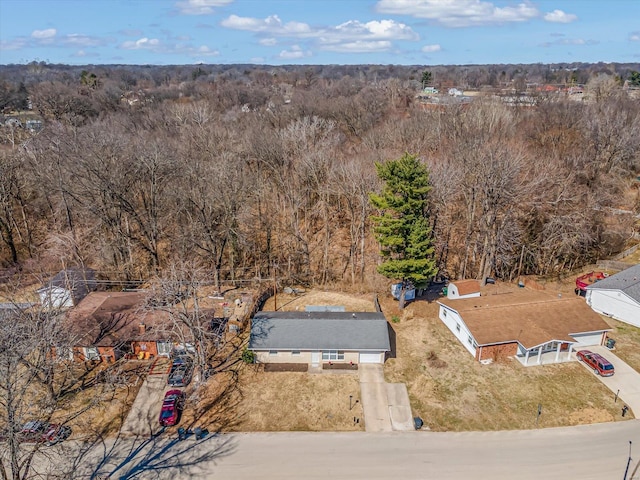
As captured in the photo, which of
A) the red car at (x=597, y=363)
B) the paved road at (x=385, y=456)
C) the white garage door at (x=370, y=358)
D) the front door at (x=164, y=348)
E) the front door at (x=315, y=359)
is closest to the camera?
the paved road at (x=385, y=456)

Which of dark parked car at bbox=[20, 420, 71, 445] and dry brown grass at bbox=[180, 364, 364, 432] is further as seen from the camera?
dry brown grass at bbox=[180, 364, 364, 432]

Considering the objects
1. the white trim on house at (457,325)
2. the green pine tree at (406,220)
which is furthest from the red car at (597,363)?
the green pine tree at (406,220)

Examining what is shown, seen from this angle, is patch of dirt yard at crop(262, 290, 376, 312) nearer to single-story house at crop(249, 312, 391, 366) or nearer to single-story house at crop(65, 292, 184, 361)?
single-story house at crop(249, 312, 391, 366)

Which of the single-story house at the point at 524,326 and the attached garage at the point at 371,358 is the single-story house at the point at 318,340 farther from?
the single-story house at the point at 524,326

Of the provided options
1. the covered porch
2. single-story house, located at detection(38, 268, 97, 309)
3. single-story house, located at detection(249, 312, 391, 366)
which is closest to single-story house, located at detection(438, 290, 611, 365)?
the covered porch

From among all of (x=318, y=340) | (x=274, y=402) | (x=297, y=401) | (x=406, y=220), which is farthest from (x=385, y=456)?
(x=406, y=220)

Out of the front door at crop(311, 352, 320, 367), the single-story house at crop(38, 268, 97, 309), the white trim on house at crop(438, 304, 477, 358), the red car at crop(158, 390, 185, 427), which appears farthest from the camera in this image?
the single-story house at crop(38, 268, 97, 309)
